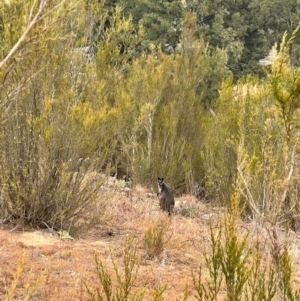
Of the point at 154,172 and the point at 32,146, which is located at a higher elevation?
the point at 32,146

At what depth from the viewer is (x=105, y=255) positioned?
5.70 metres

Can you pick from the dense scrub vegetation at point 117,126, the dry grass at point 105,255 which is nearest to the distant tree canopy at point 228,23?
the dense scrub vegetation at point 117,126

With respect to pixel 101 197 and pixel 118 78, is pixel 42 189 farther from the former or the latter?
pixel 118 78

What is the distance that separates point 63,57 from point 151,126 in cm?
495

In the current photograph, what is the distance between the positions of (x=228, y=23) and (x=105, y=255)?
60.3ft

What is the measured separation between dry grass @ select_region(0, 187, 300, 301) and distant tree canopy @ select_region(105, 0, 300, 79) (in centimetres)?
1321

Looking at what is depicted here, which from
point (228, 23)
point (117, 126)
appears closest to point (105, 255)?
point (117, 126)

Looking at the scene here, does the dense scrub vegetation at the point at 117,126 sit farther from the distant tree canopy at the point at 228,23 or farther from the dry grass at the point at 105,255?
the distant tree canopy at the point at 228,23

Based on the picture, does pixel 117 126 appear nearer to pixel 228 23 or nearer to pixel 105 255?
pixel 105 255

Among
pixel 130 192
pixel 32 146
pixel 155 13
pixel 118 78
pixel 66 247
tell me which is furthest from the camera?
pixel 155 13

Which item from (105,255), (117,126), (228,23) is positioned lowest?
(105,255)

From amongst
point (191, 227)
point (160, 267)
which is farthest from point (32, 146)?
point (191, 227)

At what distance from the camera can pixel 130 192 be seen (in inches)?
396

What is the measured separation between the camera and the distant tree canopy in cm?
2070
